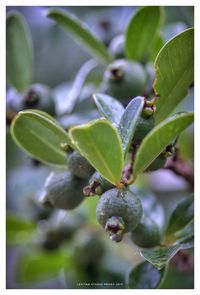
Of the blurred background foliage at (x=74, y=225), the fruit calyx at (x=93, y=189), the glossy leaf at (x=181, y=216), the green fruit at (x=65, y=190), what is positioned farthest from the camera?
the blurred background foliage at (x=74, y=225)

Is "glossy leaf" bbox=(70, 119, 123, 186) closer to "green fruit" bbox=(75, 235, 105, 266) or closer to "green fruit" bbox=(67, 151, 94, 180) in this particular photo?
"green fruit" bbox=(67, 151, 94, 180)

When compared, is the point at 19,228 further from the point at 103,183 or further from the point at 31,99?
the point at 103,183

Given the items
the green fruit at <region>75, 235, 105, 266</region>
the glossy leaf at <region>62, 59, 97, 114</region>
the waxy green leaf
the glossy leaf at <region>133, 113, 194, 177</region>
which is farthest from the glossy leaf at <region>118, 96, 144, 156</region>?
the green fruit at <region>75, 235, 105, 266</region>

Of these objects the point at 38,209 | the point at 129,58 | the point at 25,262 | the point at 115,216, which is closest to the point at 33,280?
the point at 25,262

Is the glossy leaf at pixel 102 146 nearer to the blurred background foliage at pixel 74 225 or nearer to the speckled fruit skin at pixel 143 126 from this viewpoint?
the speckled fruit skin at pixel 143 126

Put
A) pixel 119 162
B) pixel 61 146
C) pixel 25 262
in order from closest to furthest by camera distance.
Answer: pixel 119 162
pixel 61 146
pixel 25 262

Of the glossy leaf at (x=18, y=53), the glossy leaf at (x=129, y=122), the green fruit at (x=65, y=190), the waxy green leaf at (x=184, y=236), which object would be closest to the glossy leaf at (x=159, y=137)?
the glossy leaf at (x=129, y=122)

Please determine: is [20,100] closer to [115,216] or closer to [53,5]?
[53,5]
